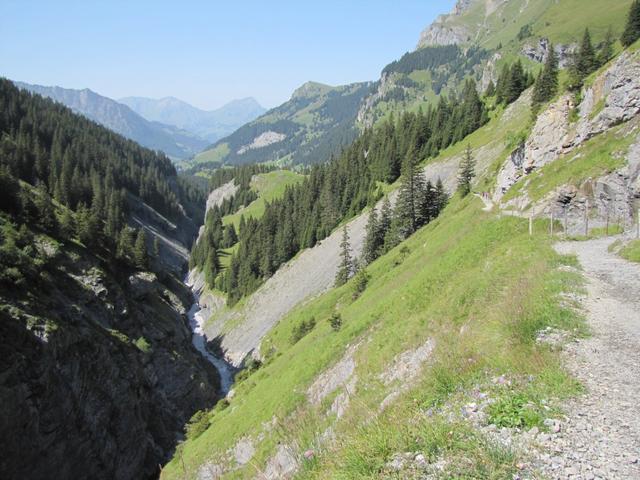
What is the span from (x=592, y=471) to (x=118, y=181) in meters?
190

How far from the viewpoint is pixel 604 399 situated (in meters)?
8.20

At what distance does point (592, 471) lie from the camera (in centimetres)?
614

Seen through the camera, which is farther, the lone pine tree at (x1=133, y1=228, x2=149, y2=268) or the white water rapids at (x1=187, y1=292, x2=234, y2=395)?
the lone pine tree at (x1=133, y1=228, x2=149, y2=268)

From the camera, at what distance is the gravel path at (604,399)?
6305 mm

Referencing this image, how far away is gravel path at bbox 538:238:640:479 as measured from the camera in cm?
630

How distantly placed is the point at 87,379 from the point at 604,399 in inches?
2008

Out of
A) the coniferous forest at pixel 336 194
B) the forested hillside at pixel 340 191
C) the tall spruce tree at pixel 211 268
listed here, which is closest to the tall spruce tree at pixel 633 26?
the forested hillside at pixel 340 191

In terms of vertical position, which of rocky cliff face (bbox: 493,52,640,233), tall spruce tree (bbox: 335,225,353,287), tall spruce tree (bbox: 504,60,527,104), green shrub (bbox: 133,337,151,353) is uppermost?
tall spruce tree (bbox: 504,60,527,104)

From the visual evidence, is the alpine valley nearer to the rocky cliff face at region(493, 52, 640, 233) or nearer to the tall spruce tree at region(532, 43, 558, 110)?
the rocky cliff face at region(493, 52, 640, 233)

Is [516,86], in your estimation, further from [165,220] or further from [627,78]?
[165,220]

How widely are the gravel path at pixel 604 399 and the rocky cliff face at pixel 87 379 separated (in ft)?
143

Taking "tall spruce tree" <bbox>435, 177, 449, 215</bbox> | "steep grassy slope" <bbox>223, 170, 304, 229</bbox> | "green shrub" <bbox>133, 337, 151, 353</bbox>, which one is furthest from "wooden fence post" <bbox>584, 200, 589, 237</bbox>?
"steep grassy slope" <bbox>223, 170, 304, 229</bbox>

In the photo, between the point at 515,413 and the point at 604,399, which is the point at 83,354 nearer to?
the point at 515,413

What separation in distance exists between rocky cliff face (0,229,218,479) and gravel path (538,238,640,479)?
143 ft
